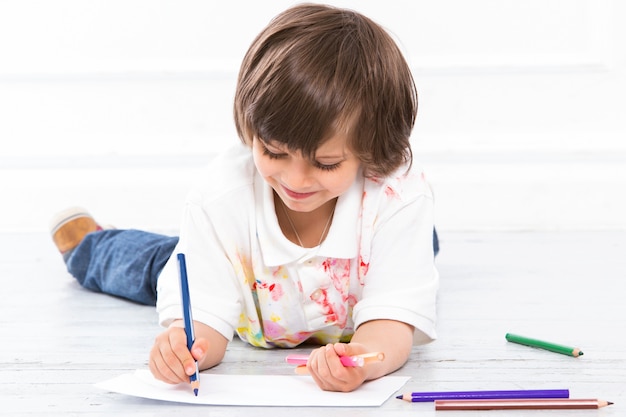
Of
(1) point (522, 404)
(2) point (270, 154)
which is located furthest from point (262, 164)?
(1) point (522, 404)

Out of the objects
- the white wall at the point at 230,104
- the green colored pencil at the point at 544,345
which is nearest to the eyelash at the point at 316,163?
the green colored pencil at the point at 544,345

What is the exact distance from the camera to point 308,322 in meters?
1.12

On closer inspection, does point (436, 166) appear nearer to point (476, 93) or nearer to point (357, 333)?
point (476, 93)

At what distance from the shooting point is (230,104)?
2168 mm

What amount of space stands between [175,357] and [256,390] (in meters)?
0.09

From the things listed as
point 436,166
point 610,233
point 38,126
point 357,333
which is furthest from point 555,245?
point 38,126

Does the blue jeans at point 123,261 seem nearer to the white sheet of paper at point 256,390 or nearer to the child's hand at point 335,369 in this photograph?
the white sheet of paper at point 256,390

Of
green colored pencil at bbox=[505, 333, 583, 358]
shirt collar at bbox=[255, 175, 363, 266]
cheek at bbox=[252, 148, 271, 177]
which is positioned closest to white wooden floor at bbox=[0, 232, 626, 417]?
green colored pencil at bbox=[505, 333, 583, 358]

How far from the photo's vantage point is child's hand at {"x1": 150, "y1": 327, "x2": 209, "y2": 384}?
0.95 metres

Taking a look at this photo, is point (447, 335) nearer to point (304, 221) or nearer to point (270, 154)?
point (304, 221)

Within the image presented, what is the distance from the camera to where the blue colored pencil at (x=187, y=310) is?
904 millimetres

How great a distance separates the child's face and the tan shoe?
25.9 inches

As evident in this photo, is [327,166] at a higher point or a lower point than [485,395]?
higher

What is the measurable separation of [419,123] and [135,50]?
2.20 feet
